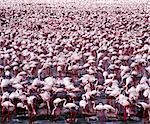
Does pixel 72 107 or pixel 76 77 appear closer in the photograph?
pixel 72 107

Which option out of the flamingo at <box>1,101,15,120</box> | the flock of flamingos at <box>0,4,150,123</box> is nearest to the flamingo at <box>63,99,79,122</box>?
the flock of flamingos at <box>0,4,150,123</box>

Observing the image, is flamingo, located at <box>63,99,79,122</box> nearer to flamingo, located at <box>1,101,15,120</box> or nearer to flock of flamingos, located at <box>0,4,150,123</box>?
flock of flamingos, located at <box>0,4,150,123</box>

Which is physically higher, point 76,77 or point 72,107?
point 76,77

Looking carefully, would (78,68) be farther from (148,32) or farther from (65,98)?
(148,32)

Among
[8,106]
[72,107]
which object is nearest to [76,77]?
[72,107]

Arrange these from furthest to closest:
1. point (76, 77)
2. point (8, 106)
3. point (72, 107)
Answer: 1. point (76, 77)
2. point (72, 107)
3. point (8, 106)

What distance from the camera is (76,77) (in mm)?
8195

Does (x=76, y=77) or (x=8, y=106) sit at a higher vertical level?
(x=76, y=77)

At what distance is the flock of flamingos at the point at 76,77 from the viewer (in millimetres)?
6348

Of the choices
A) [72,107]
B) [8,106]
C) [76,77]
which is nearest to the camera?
[8,106]

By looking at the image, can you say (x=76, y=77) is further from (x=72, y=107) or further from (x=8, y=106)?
(x=8, y=106)

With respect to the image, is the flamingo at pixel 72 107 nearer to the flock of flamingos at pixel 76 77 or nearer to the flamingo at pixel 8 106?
the flock of flamingos at pixel 76 77

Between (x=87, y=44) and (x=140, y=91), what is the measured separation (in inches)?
149

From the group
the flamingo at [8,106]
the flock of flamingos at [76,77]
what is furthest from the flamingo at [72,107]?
the flamingo at [8,106]
